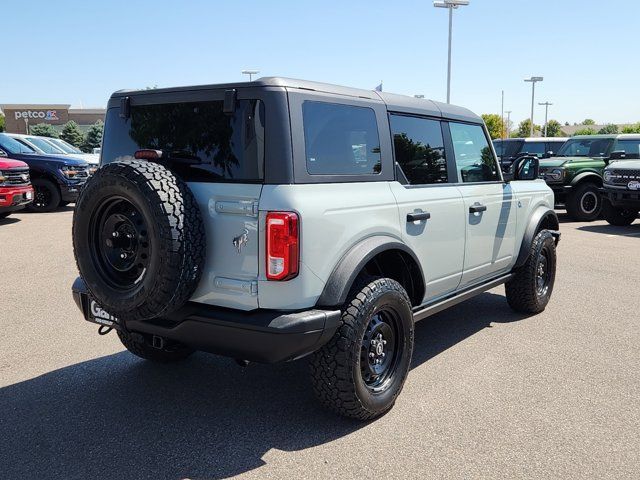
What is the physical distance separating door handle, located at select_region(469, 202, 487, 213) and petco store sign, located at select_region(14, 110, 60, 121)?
3207 inches

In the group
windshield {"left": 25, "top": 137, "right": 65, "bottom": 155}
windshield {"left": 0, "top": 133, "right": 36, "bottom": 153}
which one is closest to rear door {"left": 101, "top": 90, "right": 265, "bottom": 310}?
windshield {"left": 0, "top": 133, "right": 36, "bottom": 153}

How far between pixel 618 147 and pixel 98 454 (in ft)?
45.3

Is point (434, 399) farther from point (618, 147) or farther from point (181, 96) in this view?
point (618, 147)

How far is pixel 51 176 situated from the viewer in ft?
45.0

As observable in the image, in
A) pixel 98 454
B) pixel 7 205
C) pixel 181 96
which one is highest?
pixel 181 96

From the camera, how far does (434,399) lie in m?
3.68

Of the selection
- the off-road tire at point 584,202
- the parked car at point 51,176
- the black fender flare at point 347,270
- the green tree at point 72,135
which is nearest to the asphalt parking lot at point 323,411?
the black fender flare at point 347,270

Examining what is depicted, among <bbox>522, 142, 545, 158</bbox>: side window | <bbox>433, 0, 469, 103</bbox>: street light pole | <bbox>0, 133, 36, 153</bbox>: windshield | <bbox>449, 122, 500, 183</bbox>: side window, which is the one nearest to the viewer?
<bbox>449, 122, 500, 183</bbox>: side window

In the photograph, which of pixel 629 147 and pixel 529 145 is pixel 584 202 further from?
pixel 529 145

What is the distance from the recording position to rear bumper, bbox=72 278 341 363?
2859 millimetres

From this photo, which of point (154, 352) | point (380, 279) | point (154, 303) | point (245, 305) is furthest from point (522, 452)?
point (154, 352)

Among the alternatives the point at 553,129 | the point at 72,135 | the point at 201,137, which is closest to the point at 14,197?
the point at 201,137

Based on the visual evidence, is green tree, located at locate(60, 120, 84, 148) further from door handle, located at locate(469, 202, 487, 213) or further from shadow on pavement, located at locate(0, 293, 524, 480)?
door handle, located at locate(469, 202, 487, 213)

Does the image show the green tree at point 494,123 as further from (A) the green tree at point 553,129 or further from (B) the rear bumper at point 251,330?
(B) the rear bumper at point 251,330
